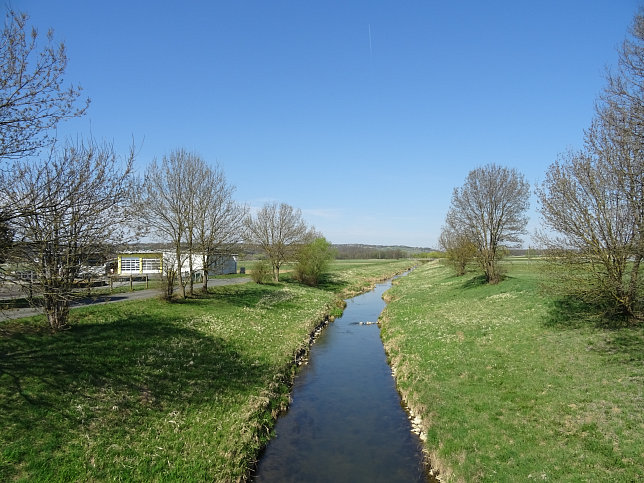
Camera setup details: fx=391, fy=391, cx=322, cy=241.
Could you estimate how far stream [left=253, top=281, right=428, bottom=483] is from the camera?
11.8 metres

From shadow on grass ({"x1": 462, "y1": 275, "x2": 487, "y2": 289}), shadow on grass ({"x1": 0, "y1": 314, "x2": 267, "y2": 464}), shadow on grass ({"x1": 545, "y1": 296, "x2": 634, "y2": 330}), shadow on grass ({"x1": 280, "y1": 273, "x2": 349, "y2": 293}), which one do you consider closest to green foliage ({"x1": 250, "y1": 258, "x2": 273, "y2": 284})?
shadow on grass ({"x1": 280, "y1": 273, "x2": 349, "y2": 293})

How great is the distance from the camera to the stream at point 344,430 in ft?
38.6

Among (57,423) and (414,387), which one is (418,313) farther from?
(57,423)

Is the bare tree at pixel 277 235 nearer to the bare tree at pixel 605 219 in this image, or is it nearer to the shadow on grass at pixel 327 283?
the shadow on grass at pixel 327 283

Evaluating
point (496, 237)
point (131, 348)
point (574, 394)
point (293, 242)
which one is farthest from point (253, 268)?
point (574, 394)

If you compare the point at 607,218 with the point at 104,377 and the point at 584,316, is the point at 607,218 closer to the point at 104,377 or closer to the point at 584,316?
the point at 584,316

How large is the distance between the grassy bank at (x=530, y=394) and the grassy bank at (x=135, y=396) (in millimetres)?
6317

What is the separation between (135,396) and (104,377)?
1.52 m

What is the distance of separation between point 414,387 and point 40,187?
15.6 meters

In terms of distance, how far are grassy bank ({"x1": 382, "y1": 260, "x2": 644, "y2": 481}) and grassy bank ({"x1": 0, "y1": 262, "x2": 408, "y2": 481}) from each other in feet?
20.7

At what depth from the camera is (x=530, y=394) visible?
13414 mm

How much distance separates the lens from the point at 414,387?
1697cm

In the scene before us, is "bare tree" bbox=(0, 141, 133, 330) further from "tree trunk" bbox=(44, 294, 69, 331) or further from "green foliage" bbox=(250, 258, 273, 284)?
"green foliage" bbox=(250, 258, 273, 284)

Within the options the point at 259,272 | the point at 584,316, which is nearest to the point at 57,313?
the point at 584,316
